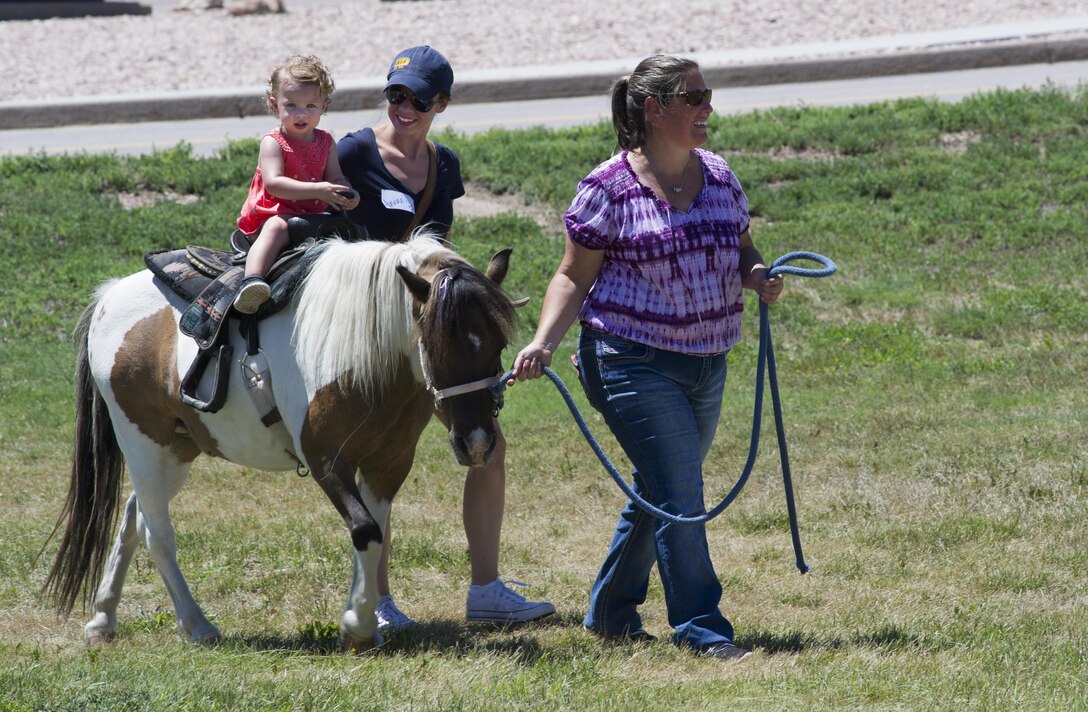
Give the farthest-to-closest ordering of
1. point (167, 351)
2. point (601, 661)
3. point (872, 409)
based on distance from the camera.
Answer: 1. point (872, 409)
2. point (167, 351)
3. point (601, 661)

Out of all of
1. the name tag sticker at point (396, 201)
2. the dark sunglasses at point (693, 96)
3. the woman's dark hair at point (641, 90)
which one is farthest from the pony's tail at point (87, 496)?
the dark sunglasses at point (693, 96)

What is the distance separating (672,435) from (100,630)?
2540 millimetres

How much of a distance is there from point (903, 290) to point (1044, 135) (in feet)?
11.3

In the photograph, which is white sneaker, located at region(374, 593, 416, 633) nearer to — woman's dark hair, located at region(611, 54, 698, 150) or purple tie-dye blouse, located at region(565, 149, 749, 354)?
purple tie-dye blouse, located at region(565, 149, 749, 354)

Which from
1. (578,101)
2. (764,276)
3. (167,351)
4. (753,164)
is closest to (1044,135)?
(753,164)

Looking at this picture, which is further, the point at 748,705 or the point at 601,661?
the point at 601,661

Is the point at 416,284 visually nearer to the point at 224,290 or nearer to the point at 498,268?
the point at 498,268

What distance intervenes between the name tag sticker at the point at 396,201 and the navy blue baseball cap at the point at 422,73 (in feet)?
1.25

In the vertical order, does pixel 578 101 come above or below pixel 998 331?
above

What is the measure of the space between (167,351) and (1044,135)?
9.54 meters

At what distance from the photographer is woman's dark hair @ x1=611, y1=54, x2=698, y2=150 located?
4.61 metres

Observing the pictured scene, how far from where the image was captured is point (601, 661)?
483 cm

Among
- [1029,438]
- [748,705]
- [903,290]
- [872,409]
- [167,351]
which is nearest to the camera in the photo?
[748,705]

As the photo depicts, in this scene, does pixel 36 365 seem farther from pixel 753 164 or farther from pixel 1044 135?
pixel 1044 135
